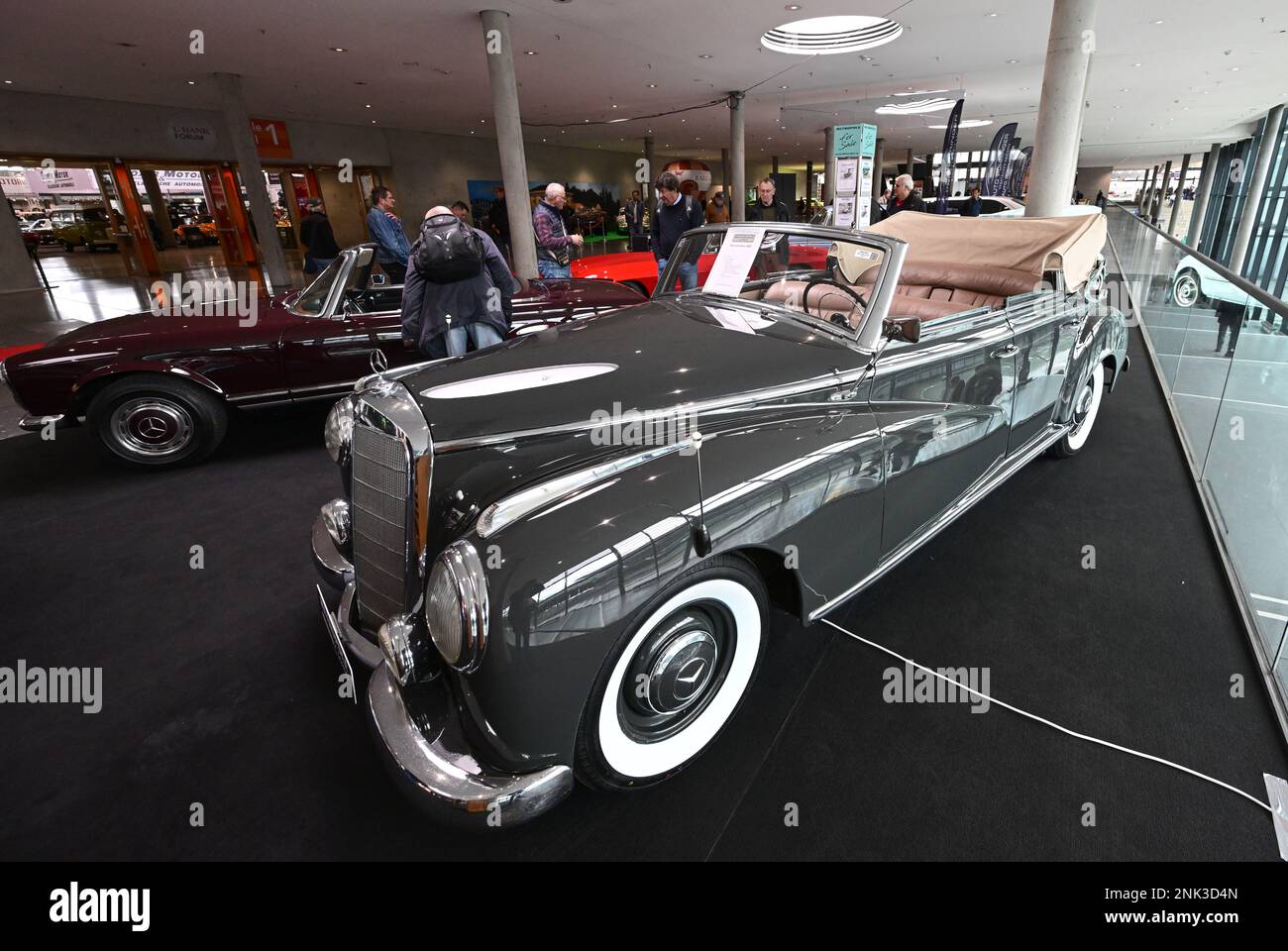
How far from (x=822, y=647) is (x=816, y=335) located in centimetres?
126

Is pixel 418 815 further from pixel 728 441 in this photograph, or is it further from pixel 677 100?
pixel 677 100

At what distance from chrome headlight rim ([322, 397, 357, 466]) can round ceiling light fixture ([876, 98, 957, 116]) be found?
19.9 m

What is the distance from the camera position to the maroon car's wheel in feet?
14.2

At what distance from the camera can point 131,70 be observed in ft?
36.7

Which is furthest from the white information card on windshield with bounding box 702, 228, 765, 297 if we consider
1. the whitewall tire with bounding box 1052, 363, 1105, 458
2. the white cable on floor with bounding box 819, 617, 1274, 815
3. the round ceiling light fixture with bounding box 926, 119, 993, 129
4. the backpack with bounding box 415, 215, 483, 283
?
the round ceiling light fixture with bounding box 926, 119, 993, 129

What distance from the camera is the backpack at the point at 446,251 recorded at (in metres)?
4.26

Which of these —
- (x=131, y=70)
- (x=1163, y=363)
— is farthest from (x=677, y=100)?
(x=1163, y=363)

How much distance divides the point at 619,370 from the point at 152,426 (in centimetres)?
404

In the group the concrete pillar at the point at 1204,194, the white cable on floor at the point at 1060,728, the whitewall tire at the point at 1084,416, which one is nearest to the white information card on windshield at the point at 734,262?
the white cable on floor at the point at 1060,728

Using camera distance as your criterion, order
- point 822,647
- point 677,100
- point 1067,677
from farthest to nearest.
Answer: point 677,100, point 822,647, point 1067,677

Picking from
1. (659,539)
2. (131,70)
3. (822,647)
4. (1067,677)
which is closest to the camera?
(659,539)

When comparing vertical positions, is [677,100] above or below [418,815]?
above

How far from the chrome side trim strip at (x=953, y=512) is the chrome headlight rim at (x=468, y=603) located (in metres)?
1.16

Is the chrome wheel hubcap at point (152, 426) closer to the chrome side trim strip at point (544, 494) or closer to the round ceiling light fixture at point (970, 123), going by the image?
the chrome side trim strip at point (544, 494)
